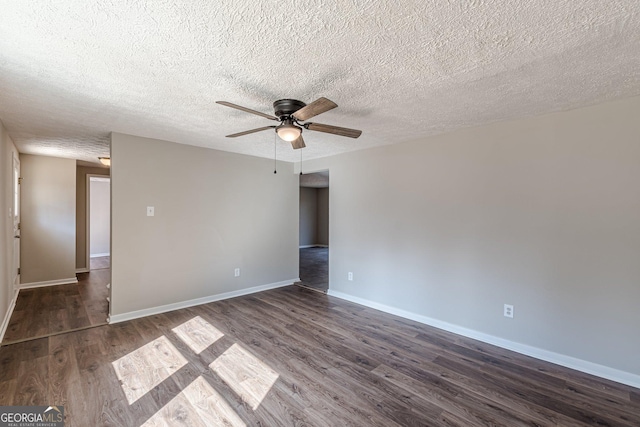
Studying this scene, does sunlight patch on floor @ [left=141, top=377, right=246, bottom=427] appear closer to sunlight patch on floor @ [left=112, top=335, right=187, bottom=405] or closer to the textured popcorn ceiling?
sunlight patch on floor @ [left=112, top=335, right=187, bottom=405]

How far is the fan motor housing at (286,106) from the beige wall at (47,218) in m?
5.09

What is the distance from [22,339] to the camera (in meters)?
2.89

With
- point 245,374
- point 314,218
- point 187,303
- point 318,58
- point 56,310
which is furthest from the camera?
point 314,218

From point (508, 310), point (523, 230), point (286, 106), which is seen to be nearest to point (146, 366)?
point (286, 106)

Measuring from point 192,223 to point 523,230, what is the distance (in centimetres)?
399

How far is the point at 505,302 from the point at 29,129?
549cm

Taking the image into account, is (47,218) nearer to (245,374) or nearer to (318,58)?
(245,374)

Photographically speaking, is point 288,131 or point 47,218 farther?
point 47,218

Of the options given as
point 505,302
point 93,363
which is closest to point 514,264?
point 505,302

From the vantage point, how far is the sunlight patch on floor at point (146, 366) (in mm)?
2152

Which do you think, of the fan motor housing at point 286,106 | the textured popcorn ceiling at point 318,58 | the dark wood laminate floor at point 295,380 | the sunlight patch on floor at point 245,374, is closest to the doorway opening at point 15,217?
the textured popcorn ceiling at point 318,58

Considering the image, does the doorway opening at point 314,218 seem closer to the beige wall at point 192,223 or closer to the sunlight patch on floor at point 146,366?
the beige wall at point 192,223

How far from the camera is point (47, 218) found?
16.4 feet

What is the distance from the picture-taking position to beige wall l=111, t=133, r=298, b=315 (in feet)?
11.4
